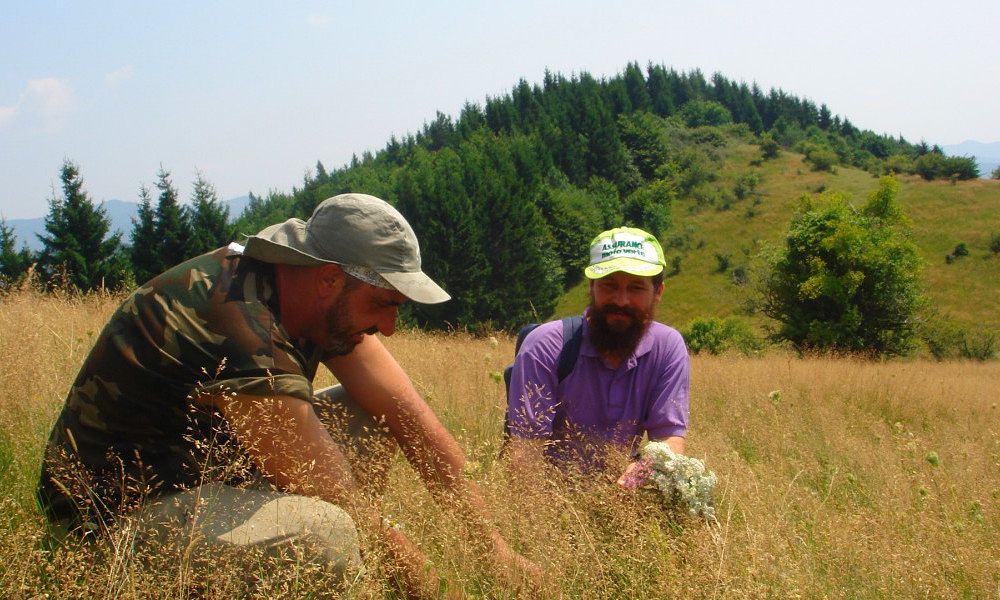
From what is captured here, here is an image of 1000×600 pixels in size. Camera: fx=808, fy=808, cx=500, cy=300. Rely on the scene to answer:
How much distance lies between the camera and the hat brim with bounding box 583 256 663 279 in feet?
10.7

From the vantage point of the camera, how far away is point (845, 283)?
31.6 m

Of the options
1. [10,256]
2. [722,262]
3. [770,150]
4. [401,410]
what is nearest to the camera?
[401,410]

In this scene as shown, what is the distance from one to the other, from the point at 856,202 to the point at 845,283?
142 ft

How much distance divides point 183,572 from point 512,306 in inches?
1903

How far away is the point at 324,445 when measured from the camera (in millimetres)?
2055

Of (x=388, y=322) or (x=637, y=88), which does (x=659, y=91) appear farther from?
(x=388, y=322)

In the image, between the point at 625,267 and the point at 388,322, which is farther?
the point at 625,267

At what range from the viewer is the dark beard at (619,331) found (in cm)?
328

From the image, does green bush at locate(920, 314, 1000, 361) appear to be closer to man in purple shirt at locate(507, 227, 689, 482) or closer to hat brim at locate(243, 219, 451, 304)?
man in purple shirt at locate(507, 227, 689, 482)

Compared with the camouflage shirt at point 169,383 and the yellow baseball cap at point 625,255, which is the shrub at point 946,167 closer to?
the yellow baseball cap at point 625,255

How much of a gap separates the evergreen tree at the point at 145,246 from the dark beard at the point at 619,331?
34.6 meters

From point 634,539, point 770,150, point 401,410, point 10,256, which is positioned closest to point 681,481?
point 634,539

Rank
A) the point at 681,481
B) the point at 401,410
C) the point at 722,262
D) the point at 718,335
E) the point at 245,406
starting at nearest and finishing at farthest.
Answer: the point at 245,406 → the point at 681,481 → the point at 401,410 → the point at 718,335 → the point at 722,262

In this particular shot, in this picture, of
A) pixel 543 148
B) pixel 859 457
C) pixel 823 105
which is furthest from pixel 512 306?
pixel 823 105
